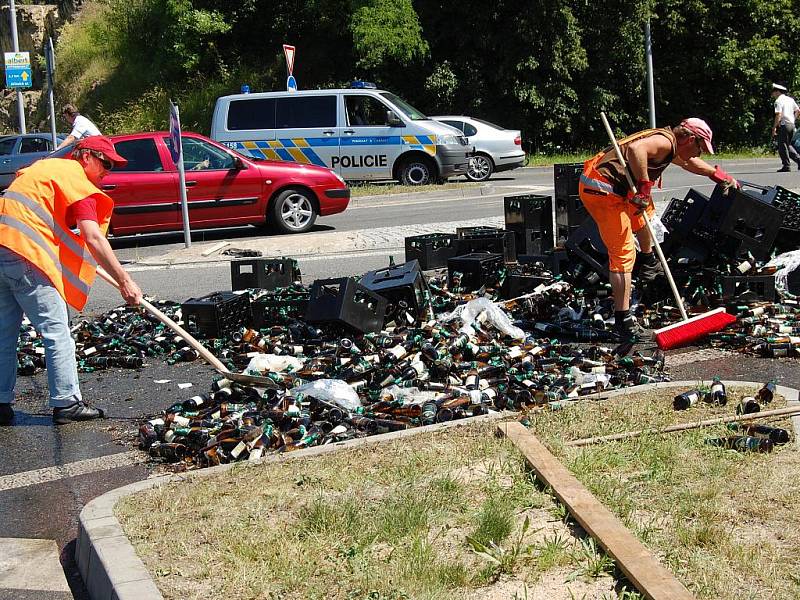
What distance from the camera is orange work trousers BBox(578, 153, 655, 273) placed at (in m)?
7.55

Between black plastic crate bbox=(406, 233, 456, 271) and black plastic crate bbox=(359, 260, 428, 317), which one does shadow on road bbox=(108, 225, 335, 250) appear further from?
black plastic crate bbox=(359, 260, 428, 317)

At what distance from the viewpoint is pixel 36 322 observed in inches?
258

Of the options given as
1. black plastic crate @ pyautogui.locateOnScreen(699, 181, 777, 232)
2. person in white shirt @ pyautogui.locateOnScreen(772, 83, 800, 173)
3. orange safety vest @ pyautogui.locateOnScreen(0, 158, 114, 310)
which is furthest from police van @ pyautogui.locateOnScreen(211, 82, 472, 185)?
orange safety vest @ pyautogui.locateOnScreen(0, 158, 114, 310)

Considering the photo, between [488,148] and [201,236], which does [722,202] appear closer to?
[201,236]

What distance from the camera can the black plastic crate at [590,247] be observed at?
28.8ft

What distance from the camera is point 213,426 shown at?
19.8ft

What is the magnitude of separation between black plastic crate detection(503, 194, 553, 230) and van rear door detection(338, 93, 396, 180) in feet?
36.2

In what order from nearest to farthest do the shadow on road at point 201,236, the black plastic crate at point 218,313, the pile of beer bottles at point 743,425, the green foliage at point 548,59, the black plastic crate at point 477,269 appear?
1. the pile of beer bottles at point 743,425
2. the black plastic crate at point 218,313
3. the black plastic crate at point 477,269
4. the shadow on road at point 201,236
5. the green foliage at point 548,59

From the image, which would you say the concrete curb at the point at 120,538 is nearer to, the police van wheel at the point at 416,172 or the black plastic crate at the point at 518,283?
the black plastic crate at the point at 518,283

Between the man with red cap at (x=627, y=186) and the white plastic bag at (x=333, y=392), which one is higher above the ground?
the man with red cap at (x=627, y=186)

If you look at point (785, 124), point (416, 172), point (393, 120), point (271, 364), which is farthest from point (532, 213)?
point (785, 124)

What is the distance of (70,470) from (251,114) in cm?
1578

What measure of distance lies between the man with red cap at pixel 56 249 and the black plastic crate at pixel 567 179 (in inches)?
194

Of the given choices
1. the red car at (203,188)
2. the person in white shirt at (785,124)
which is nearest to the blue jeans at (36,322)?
the red car at (203,188)
